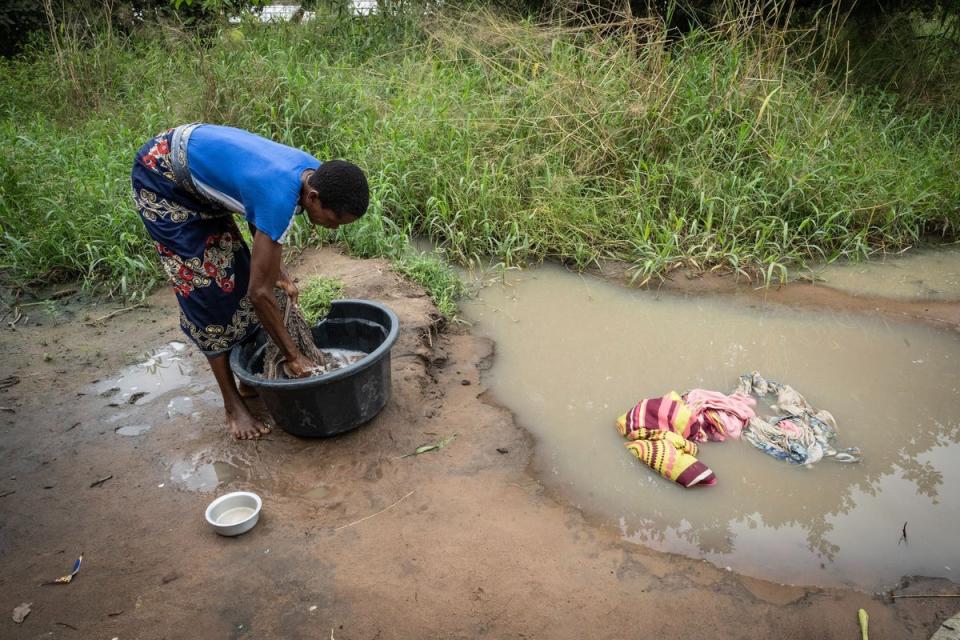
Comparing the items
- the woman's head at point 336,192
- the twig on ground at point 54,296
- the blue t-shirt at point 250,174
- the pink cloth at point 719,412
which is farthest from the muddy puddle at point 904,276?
the twig on ground at point 54,296

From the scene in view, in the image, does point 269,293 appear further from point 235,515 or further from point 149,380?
point 149,380

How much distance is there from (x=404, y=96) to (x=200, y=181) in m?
3.26

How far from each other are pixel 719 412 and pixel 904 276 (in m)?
2.27

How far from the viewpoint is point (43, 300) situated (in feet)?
12.6

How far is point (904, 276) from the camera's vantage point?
13.5 ft

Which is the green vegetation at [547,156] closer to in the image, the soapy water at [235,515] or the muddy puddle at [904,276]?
the muddy puddle at [904,276]

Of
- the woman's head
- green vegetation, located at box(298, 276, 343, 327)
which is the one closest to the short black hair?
the woman's head

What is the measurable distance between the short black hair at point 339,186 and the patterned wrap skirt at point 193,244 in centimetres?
52

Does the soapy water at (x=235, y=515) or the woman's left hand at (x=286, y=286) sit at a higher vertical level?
the woman's left hand at (x=286, y=286)

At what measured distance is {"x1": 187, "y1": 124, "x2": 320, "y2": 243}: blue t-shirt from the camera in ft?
6.62

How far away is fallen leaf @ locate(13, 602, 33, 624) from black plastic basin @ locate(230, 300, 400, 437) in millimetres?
938

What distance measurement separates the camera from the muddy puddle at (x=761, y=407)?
2.27 m

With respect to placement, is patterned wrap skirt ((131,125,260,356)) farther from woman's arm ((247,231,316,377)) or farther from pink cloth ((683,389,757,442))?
pink cloth ((683,389,757,442))

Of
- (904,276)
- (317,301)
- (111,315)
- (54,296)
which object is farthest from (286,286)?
(904,276)
